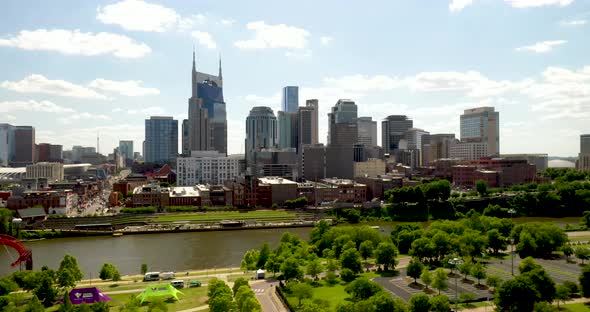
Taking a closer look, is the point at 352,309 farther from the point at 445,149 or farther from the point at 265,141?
the point at 265,141

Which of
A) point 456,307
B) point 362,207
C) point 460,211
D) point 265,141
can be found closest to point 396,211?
point 362,207

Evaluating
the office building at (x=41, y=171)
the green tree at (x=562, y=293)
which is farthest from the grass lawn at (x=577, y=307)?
the office building at (x=41, y=171)

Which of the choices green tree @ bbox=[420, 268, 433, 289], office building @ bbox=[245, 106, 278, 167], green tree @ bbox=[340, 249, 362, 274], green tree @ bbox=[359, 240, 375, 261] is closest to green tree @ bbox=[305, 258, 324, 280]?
green tree @ bbox=[340, 249, 362, 274]

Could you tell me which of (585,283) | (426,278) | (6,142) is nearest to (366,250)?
(426,278)

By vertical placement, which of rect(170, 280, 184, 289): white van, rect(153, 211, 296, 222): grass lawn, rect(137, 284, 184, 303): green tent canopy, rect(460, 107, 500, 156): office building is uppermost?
rect(460, 107, 500, 156): office building

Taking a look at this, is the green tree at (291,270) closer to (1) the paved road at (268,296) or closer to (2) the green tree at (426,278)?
(1) the paved road at (268,296)

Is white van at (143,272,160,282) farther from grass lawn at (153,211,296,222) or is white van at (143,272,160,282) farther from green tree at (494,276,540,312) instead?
grass lawn at (153,211,296,222)
